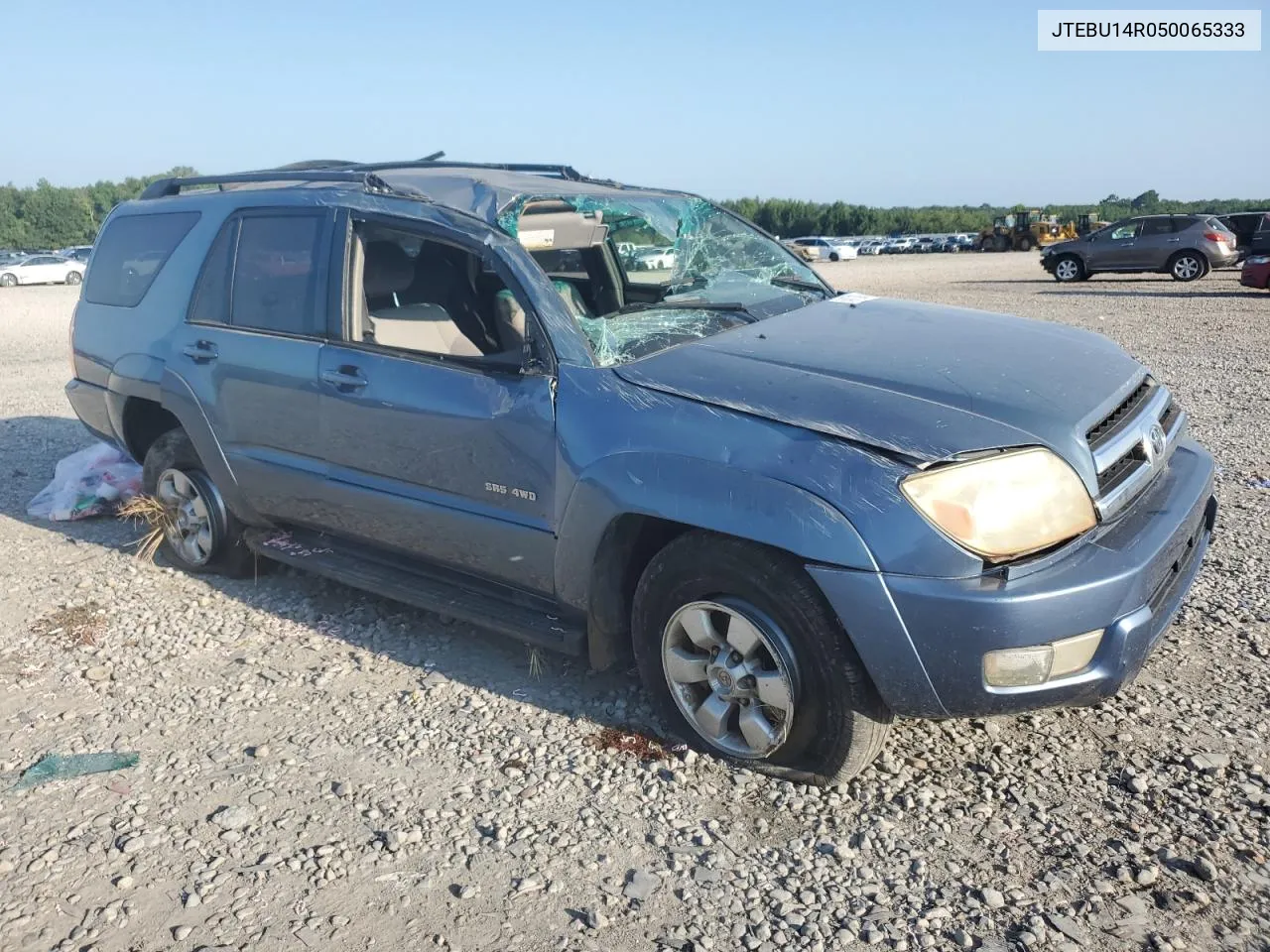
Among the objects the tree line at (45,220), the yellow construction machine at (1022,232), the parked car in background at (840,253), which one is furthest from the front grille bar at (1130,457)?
the tree line at (45,220)

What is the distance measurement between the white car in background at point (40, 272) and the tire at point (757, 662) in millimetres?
40430

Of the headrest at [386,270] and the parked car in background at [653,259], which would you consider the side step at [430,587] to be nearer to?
the headrest at [386,270]

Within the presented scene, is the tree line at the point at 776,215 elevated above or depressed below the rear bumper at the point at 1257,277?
above

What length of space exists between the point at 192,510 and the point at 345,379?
5.37ft

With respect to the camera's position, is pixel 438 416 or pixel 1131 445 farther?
pixel 438 416

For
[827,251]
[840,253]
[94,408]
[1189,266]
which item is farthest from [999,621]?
[840,253]

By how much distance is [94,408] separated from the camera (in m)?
5.59

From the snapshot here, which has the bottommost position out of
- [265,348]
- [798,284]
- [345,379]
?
[345,379]

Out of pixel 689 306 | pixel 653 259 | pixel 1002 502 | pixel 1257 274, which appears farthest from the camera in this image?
pixel 1257 274

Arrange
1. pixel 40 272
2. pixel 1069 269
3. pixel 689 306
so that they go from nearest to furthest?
pixel 689 306
pixel 1069 269
pixel 40 272

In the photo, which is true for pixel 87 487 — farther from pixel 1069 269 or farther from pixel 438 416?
pixel 1069 269

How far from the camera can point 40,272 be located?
38344mm

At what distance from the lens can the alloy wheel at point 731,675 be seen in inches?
121

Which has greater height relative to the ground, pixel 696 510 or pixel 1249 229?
pixel 1249 229
